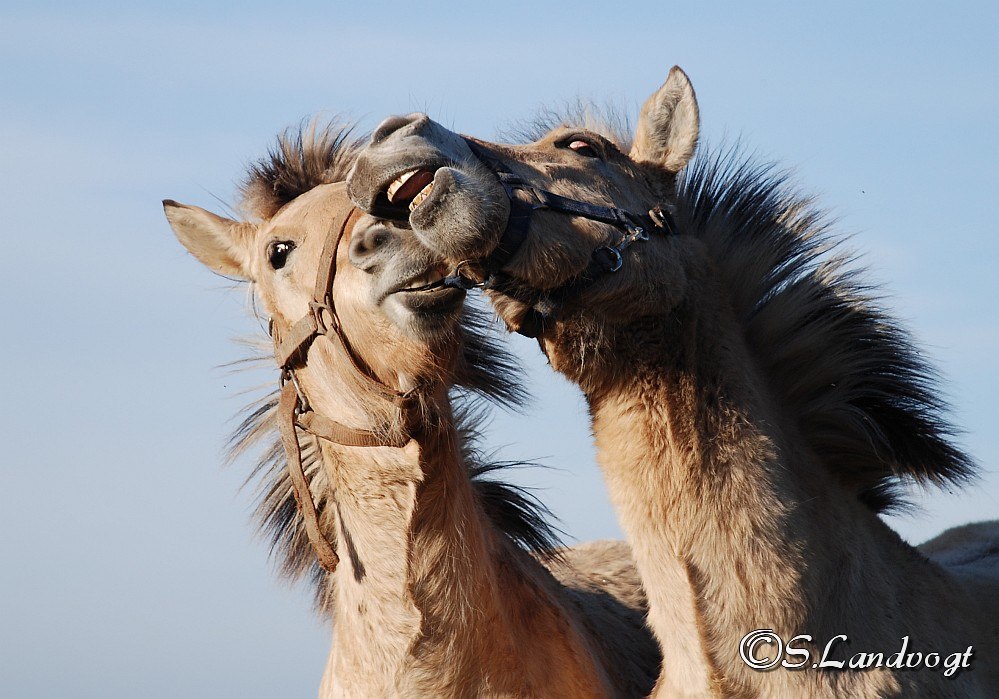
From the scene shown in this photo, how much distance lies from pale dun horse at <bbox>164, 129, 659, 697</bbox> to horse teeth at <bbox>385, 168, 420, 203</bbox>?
301 mm

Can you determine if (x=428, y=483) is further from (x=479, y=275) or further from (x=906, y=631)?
(x=906, y=631)

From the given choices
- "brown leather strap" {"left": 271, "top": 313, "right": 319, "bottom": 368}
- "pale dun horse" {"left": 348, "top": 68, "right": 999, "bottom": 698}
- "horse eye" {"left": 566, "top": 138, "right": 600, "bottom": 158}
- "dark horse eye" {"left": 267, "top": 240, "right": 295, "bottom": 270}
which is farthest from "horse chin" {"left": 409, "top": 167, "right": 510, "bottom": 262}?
"dark horse eye" {"left": 267, "top": 240, "right": 295, "bottom": 270}

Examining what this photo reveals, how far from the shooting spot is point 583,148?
381 centimetres

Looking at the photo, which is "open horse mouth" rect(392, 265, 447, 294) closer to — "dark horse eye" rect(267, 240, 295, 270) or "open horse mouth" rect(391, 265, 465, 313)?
"open horse mouth" rect(391, 265, 465, 313)

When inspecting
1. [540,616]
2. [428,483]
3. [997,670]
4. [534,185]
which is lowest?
[997,670]

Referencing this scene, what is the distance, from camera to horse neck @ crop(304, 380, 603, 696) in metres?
4.11

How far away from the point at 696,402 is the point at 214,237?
7.35 feet

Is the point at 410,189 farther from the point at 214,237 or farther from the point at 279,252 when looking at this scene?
the point at 214,237

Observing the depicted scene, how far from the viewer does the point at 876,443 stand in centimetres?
400

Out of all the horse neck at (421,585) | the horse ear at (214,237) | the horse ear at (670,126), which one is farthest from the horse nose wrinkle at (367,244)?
the horse ear at (214,237)

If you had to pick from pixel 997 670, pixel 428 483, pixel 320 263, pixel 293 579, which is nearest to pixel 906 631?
pixel 997 670

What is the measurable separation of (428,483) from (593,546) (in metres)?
3.11

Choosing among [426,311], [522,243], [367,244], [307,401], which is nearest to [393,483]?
[307,401]

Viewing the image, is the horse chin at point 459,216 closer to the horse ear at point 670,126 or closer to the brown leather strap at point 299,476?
the horse ear at point 670,126
